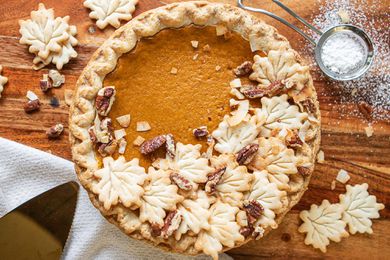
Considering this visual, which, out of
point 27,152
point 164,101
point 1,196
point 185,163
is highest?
point 164,101

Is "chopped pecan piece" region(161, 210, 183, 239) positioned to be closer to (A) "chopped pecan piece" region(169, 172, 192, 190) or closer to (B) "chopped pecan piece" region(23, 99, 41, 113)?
(A) "chopped pecan piece" region(169, 172, 192, 190)

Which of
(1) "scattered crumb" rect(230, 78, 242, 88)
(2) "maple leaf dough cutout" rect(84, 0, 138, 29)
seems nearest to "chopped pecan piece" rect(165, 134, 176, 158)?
(1) "scattered crumb" rect(230, 78, 242, 88)

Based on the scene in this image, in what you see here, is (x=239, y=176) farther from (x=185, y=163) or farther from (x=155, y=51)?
(x=155, y=51)

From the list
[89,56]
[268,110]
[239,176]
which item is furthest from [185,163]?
[89,56]

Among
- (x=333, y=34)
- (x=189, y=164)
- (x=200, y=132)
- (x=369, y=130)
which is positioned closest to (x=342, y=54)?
(x=333, y=34)

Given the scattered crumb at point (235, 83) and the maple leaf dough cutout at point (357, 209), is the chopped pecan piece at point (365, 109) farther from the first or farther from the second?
the scattered crumb at point (235, 83)

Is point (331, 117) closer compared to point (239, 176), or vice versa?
point (239, 176)
